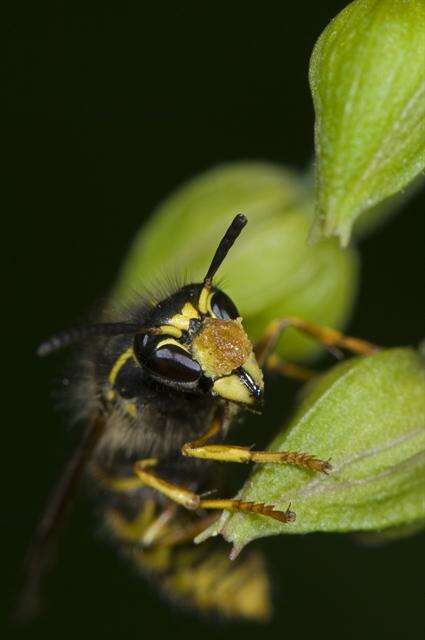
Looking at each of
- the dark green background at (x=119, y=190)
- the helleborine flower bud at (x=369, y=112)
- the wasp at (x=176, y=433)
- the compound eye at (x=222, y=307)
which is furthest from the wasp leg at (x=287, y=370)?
the dark green background at (x=119, y=190)

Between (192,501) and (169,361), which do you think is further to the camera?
(192,501)

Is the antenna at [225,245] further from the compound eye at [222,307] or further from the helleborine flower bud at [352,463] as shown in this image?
the helleborine flower bud at [352,463]

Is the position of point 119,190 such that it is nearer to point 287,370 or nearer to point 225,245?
point 287,370

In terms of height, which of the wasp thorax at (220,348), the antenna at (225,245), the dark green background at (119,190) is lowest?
the dark green background at (119,190)

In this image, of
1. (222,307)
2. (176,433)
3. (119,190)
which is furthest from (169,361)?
(119,190)

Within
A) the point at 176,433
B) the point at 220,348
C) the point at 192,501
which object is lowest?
the point at 192,501

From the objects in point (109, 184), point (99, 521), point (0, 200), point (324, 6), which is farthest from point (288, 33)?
point (99, 521)
